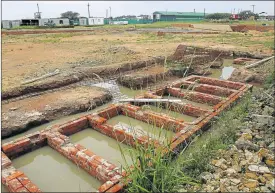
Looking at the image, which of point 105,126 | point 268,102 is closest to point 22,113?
point 105,126

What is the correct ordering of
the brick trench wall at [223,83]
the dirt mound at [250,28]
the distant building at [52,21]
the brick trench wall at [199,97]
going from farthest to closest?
the distant building at [52,21] < the dirt mound at [250,28] < the brick trench wall at [223,83] < the brick trench wall at [199,97]

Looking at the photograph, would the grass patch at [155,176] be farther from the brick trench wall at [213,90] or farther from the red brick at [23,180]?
the brick trench wall at [213,90]

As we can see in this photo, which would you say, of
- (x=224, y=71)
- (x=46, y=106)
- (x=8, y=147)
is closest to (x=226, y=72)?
(x=224, y=71)

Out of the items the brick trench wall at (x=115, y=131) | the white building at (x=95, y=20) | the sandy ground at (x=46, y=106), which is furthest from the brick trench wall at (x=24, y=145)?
the white building at (x=95, y=20)

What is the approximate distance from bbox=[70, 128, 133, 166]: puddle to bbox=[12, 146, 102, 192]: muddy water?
63 centimetres

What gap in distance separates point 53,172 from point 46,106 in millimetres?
2823

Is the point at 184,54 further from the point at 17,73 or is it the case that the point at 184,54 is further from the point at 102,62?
the point at 17,73

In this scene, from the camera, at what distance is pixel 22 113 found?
20.0ft

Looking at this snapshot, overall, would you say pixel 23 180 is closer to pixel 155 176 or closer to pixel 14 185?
pixel 14 185

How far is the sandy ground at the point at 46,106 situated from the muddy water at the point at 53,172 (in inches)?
49.2

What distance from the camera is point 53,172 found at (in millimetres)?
4129

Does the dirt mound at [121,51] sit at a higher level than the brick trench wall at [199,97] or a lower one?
higher

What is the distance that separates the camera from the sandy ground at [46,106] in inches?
223

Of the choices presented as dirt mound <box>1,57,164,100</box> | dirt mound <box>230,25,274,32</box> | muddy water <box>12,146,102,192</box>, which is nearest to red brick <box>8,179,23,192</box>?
muddy water <box>12,146,102,192</box>
